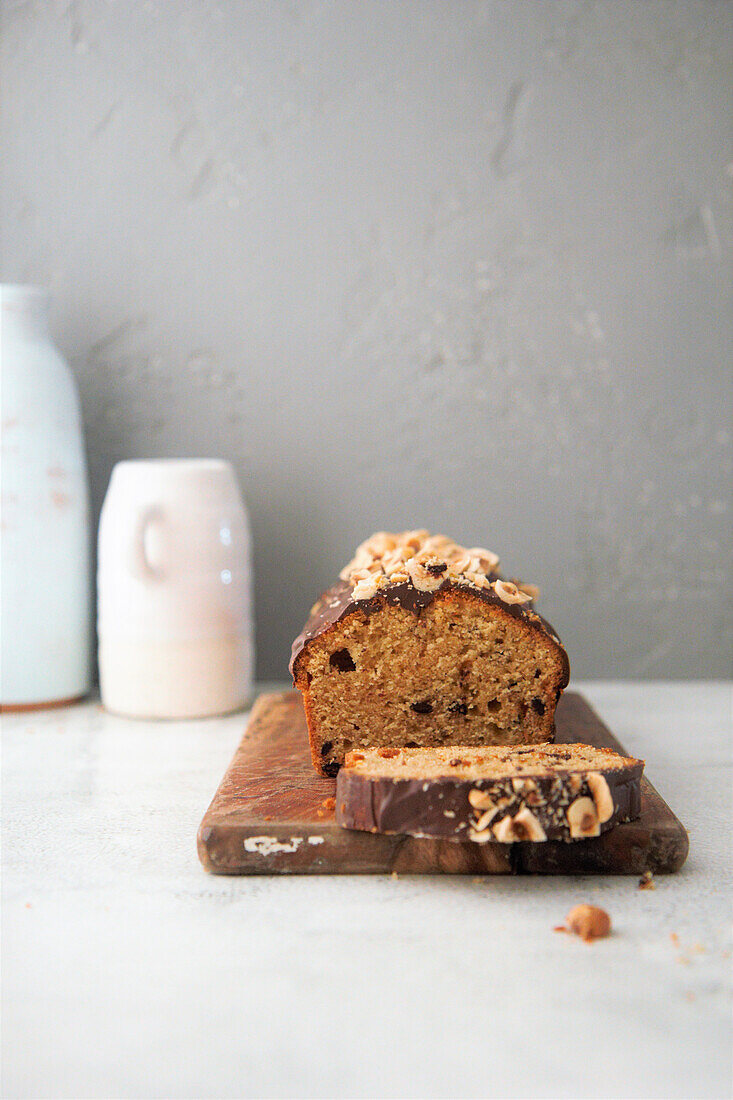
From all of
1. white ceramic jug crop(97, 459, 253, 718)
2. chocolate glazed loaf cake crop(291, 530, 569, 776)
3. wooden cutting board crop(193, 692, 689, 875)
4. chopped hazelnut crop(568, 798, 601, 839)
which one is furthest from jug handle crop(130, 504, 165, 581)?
chopped hazelnut crop(568, 798, 601, 839)

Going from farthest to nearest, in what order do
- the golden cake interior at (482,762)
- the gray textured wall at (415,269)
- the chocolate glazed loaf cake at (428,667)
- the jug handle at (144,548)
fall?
the gray textured wall at (415,269), the jug handle at (144,548), the chocolate glazed loaf cake at (428,667), the golden cake interior at (482,762)

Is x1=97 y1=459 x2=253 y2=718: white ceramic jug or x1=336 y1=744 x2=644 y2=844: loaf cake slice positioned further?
x1=97 y1=459 x2=253 y2=718: white ceramic jug

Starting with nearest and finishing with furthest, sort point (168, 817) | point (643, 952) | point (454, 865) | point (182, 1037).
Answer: point (182, 1037) < point (643, 952) < point (454, 865) < point (168, 817)

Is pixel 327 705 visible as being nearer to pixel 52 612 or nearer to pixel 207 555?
pixel 207 555

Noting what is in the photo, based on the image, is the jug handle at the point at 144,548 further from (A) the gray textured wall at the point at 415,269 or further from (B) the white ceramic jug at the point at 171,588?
(A) the gray textured wall at the point at 415,269

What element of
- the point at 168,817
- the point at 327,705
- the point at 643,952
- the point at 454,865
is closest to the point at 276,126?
the point at 327,705

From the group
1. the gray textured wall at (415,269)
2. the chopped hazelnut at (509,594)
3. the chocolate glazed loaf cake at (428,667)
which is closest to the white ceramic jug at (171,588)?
the gray textured wall at (415,269)

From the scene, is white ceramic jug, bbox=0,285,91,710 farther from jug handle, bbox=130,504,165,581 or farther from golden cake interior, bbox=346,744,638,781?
golden cake interior, bbox=346,744,638,781
